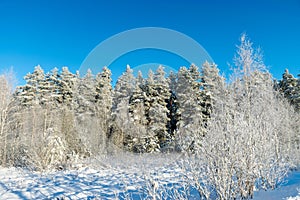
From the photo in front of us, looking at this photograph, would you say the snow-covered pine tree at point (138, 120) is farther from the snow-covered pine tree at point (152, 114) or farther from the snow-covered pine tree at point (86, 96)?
the snow-covered pine tree at point (86, 96)

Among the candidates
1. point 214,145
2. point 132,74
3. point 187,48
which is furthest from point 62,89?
point 214,145

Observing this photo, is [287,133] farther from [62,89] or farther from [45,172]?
[62,89]

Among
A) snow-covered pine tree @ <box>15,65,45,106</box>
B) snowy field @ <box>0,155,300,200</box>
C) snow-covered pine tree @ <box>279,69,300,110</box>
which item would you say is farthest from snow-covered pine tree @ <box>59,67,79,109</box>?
snow-covered pine tree @ <box>279,69,300,110</box>

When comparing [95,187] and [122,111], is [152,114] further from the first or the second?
[95,187]

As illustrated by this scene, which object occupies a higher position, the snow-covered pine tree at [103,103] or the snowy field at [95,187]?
the snow-covered pine tree at [103,103]

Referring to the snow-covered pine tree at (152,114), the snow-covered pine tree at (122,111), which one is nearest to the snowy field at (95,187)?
the snow-covered pine tree at (122,111)

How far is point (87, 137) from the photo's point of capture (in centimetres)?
1501

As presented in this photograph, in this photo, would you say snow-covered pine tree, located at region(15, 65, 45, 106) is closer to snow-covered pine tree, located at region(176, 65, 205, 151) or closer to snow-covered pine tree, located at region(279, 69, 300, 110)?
snow-covered pine tree, located at region(176, 65, 205, 151)

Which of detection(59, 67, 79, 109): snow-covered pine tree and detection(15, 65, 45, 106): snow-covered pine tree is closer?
detection(15, 65, 45, 106): snow-covered pine tree

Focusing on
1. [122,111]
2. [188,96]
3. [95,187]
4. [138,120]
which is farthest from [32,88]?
[95,187]

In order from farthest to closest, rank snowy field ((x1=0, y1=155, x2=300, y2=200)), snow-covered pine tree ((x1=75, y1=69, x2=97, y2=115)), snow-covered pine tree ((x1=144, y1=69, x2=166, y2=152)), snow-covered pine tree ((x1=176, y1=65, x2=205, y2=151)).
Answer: snow-covered pine tree ((x1=176, y1=65, x2=205, y2=151)), snow-covered pine tree ((x1=75, y1=69, x2=97, y2=115)), snow-covered pine tree ((x1=144, y1=69, x2=166, y2=152)), snowy field ((x1=0, y1=155, x2=300, y2=200))

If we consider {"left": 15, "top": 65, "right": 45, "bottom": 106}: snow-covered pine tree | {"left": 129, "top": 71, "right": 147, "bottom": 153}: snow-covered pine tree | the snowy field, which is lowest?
the snowy field

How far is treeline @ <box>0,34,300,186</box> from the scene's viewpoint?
37.8ft

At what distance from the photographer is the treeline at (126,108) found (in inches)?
454
